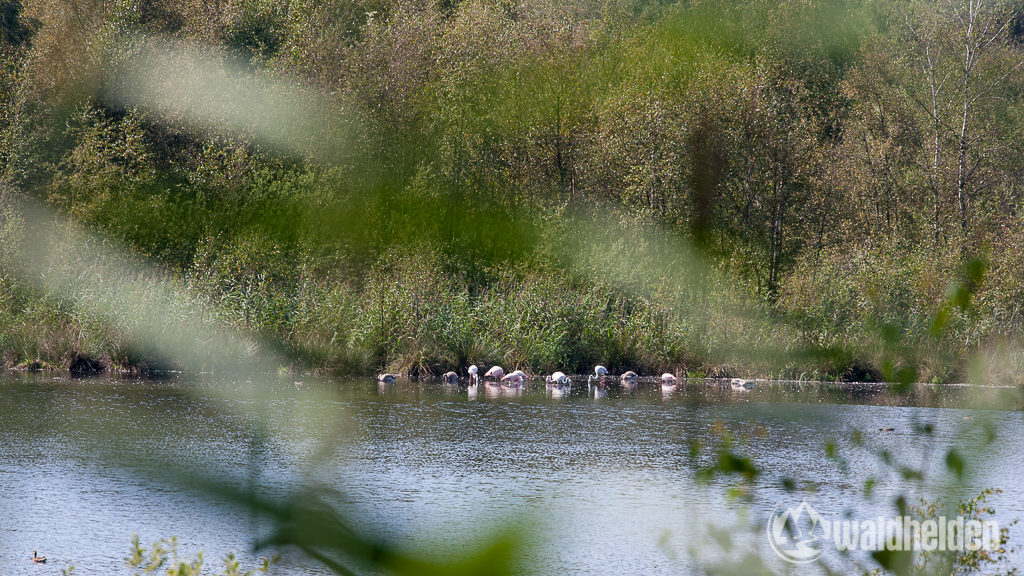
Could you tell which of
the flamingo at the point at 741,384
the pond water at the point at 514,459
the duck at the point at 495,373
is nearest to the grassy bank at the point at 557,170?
the duck at the point at 495,373

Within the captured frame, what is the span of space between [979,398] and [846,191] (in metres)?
26.1

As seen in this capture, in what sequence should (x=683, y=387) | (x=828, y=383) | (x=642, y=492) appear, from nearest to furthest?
(x=642, y=492) < (x=683, y=387) < (x=828, y=383)

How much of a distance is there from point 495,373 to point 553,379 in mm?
950

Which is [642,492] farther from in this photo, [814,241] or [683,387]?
[814,241]

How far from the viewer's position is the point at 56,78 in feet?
90.5

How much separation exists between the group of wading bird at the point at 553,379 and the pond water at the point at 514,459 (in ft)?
0.80

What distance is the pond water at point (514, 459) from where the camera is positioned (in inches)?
32.6

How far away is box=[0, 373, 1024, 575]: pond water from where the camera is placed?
0.83m

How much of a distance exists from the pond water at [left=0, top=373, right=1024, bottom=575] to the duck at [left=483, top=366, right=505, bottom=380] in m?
0.90

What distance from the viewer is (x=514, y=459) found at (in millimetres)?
8977

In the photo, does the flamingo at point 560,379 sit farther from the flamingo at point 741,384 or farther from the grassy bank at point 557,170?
the flamingo at point 741,384

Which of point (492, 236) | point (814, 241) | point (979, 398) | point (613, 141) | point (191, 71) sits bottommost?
point (979, 398)

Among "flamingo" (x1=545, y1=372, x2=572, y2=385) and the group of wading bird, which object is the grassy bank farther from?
"flamingo" (x1=545, y1=372, x2=572, y2=385)

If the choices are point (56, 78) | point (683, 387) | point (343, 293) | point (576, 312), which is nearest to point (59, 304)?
point (343, 293)
